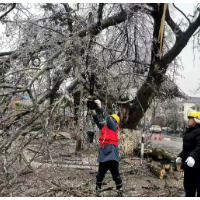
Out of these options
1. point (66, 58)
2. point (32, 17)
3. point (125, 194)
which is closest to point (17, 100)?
point (66, 58)

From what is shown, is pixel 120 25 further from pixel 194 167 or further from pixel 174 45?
pixel 194 167

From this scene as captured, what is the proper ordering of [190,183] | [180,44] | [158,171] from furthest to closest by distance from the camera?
[180,44] → [158,171] → [190,183]

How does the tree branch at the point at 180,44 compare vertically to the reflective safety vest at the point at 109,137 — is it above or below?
above

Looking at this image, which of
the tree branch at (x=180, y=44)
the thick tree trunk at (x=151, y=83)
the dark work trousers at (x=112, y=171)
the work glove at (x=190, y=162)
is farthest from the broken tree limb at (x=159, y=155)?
the work glove at (x=190, y=162)

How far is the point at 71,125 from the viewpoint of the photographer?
5129mm

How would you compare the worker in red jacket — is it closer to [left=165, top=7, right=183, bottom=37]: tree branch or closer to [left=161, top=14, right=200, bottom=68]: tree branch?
[left=161, top=14, right=200, bottom=68]: tree branch

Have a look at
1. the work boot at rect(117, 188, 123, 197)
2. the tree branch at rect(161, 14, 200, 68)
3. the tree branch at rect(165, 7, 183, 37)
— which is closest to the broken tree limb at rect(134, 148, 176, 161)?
the tree branch at rect(161, 14, 200, 68)

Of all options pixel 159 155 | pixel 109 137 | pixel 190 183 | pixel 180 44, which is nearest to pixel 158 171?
pixel 159 155

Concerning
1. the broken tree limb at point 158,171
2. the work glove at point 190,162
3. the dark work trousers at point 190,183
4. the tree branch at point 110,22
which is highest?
the tree branch at point 110,22

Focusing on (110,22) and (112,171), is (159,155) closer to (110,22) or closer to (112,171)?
(112,171)

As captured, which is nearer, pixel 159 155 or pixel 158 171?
pixel 158 171

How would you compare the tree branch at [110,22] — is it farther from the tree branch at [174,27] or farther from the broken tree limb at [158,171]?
the broken tree limb at [158,171]

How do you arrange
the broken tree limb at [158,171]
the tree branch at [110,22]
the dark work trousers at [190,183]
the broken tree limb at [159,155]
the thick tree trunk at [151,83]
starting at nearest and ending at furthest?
the dark work trousers at [190,183], the tree branch at [110,22], the broken tree limb at [158,171], the thick tree trunk at [151,83], the broken tree limb at [159,155]

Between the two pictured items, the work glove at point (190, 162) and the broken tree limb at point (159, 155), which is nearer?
the work glove at point (190, 162)
